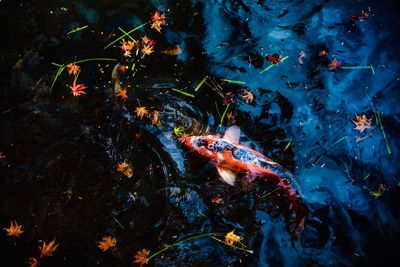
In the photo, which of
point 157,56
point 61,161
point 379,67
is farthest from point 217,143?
point 379,67

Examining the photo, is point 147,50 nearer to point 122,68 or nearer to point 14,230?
point 122,68

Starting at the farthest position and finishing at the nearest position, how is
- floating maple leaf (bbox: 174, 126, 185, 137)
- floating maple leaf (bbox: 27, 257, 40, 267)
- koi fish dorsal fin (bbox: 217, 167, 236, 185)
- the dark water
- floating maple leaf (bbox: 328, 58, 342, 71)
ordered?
floating maple leaf (bbox: 328, 58, 342, 71), floating maple leaf (bbox: 174, 126, 185, 137), koi fish dorsal fin (bbox: 217, 167, 236, 185), the dark water, floating maple leaf (bbox: 27, 257, 40, 267)

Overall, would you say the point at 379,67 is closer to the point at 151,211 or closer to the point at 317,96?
the point at 317,96

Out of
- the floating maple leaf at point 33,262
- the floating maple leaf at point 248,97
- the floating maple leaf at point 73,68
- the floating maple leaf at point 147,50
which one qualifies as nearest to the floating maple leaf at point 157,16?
the floating maple leaf at point 147,50

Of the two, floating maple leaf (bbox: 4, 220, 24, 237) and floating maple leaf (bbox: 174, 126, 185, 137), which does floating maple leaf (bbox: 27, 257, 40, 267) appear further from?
floating maple leaf (bbox: 174, 126, 185, 137)

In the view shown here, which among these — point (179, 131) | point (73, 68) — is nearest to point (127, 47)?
point (73, 68)

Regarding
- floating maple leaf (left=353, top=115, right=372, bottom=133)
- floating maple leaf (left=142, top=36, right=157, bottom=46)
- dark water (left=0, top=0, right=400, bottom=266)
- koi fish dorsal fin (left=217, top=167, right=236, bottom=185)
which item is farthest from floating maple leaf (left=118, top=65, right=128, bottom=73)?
floating maple leaf (left=353, top=115, right=372, bottom=133)
